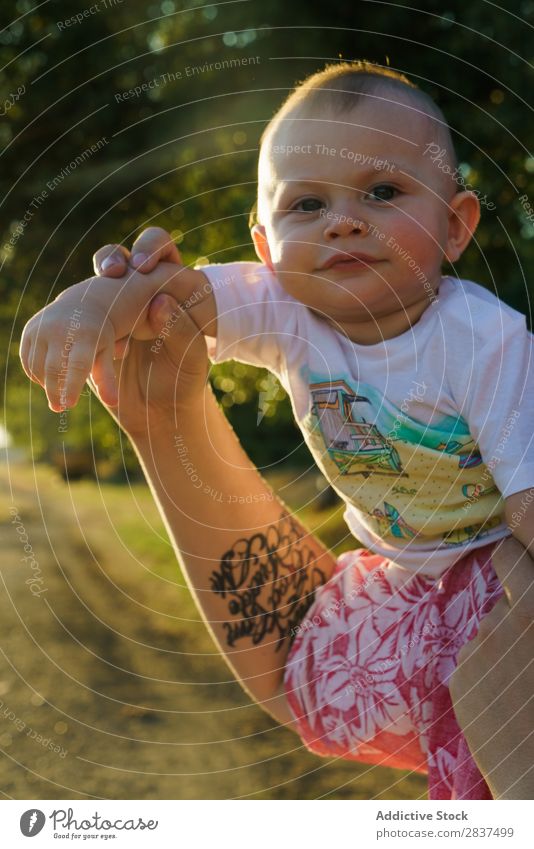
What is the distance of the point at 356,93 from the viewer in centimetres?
117

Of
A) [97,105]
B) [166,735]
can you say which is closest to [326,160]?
[97,105]

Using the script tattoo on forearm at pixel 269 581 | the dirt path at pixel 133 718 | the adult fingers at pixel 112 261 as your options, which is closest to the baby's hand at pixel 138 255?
the adult fingers at pixel 112 261

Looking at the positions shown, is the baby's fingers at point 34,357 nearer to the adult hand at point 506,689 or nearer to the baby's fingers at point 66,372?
the baby's fingers at point 66,372

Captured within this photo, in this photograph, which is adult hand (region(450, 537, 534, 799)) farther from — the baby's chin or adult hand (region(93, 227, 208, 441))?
adult hand (region(93, 227, 208, 441))

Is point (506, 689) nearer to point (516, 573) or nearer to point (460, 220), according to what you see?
point (516, 573)

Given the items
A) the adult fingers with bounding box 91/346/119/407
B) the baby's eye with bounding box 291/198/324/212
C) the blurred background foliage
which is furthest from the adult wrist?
the blurred background foliage

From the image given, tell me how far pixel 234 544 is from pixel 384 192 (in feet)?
1.91

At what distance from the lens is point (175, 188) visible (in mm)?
3172

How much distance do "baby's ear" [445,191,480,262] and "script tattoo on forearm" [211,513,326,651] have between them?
0.51 metres

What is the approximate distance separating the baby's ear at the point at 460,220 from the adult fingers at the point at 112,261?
39 cm

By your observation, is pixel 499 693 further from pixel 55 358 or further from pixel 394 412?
pixel 55 358

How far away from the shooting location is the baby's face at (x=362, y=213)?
3.77 feet

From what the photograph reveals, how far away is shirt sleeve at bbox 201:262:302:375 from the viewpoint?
1.28 meters

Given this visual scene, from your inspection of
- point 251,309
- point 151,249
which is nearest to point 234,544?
point 251,309
